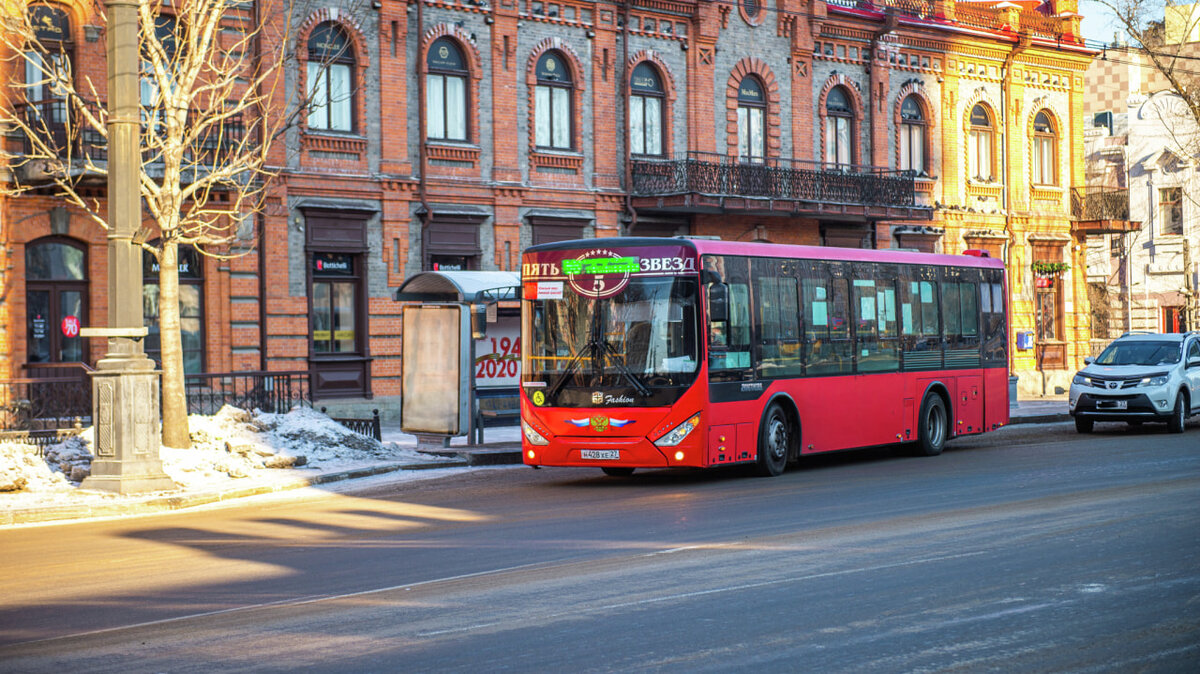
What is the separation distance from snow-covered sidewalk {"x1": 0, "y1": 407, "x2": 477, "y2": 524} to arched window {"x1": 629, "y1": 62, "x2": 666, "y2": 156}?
515 inches

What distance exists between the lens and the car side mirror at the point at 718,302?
17391mm

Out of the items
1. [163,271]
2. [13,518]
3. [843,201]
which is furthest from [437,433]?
[843,201]

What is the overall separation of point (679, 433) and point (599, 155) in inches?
664

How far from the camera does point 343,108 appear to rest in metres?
29.0

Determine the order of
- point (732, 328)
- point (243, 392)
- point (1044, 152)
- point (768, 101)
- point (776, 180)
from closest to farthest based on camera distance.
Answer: point (732, 328), point (243, 392), point (776, 180), point (768, 101), point (1044, 152)

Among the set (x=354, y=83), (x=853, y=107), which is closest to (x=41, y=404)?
(x=354, y=83)

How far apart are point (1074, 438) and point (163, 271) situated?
16.0 metres

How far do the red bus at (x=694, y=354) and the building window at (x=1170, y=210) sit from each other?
3873 cm

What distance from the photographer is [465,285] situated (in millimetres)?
24656

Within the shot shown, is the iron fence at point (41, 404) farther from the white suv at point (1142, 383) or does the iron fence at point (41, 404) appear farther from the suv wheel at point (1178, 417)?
the suv wheel at point (1178, 417)

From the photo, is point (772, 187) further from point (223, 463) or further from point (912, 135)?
point (223, 463)

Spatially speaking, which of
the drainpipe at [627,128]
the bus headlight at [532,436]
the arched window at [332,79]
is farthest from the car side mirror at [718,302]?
the drainpipe at [627,128]

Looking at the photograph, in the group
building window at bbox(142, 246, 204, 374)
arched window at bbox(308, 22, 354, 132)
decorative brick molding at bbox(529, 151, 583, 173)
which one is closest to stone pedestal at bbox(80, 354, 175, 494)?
building window at bbox(142, 246, 204, 374)

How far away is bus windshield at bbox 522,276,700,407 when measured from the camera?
17250mm
